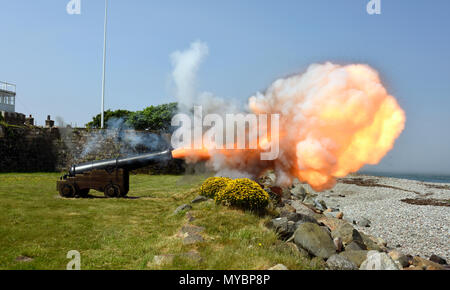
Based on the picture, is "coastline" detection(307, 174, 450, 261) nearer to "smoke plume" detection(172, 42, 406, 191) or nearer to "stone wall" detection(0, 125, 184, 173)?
"smoke plume" detection(172, 42, 406, 191)

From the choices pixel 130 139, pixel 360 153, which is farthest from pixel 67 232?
pixel 130 139

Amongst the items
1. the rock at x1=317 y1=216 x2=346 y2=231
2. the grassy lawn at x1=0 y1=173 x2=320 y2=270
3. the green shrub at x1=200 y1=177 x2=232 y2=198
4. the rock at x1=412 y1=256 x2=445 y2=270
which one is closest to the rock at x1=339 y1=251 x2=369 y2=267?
the grassy lawn at x1=0 y1=173 x2=320 y2=270

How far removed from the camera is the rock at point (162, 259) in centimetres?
640

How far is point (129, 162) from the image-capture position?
15.1 meters

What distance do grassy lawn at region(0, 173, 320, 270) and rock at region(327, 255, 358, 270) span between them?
0.47m

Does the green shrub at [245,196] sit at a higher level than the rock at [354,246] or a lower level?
higher

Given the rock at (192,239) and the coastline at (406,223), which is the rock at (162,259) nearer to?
the rock at (192,239)

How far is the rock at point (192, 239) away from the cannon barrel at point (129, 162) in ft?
21.5

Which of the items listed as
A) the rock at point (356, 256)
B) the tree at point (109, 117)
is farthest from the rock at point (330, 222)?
the tree at point (109, 117)

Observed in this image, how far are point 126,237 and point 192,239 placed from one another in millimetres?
2213

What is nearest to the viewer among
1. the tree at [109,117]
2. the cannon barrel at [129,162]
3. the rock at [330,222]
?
the rock at [330,222]

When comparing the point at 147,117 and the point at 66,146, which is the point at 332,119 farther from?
the point at 147,117

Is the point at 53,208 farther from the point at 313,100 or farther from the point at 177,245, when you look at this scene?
the point at 313,100
